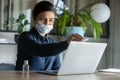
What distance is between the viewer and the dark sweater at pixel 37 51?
1.89m

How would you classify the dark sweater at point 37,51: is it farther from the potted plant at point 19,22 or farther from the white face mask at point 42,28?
the potted plant at point 19,22

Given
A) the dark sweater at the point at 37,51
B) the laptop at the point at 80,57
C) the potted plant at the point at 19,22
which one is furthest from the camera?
the potted plant at the point at 19,22

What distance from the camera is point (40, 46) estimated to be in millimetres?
1948

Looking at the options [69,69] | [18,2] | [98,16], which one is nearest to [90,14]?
[98,16]

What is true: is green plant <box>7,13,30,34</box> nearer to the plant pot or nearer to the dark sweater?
the plant pot

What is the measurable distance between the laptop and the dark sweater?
0.12 meters

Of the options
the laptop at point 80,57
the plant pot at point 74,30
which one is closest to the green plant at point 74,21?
the plant pot at point 74,30

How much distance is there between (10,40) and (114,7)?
1951 millimetres

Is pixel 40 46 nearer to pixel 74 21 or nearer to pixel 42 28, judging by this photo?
pixel 42 28

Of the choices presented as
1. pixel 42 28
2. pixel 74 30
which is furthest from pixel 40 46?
pixel 74 30

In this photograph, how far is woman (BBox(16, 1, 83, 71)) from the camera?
193 centimetres

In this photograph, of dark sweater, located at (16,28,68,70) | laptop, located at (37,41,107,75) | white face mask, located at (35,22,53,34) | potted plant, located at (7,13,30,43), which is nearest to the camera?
laptop, located at (37,41,107,75)

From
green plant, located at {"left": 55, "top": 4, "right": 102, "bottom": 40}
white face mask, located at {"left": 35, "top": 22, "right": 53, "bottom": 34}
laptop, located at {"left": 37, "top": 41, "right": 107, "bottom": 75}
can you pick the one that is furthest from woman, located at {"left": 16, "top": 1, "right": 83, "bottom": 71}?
green plant, located at {"left": 55, "top": 4, "right": 102, "bottom": 40}

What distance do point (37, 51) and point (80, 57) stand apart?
0.36 metres
